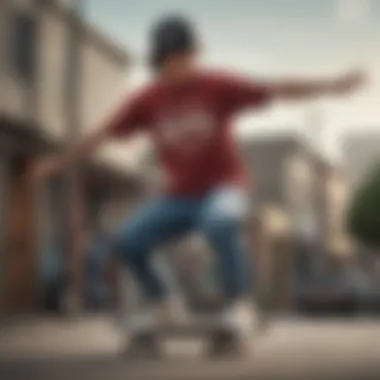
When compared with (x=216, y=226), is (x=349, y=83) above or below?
above

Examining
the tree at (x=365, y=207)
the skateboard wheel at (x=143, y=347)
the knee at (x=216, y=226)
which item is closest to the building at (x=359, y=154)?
the tree at (x=365, y=207)

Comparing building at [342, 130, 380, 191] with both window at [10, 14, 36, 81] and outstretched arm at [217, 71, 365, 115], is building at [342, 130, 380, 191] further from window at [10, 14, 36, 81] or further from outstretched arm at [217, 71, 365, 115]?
window at [10, 14, 36, 81]

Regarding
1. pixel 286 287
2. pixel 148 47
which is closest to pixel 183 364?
pixel 286 287

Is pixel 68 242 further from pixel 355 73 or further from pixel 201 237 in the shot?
pixel 355 73

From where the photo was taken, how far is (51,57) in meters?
2.51

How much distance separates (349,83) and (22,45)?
0.31 meters

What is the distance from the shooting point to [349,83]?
2434 mm

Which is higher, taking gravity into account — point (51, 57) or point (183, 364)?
point (51, 57)

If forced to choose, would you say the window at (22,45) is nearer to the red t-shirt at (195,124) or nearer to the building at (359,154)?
the red t-shirt at (195,124)

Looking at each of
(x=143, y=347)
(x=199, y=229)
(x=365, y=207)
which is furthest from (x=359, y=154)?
(x=143, y=347)

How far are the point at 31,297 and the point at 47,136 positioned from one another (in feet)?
0.47

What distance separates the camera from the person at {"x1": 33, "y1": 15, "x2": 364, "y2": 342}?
2.45m

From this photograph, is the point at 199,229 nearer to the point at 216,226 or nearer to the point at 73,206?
the point at 216,226

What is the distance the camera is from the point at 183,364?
8.19 ft
